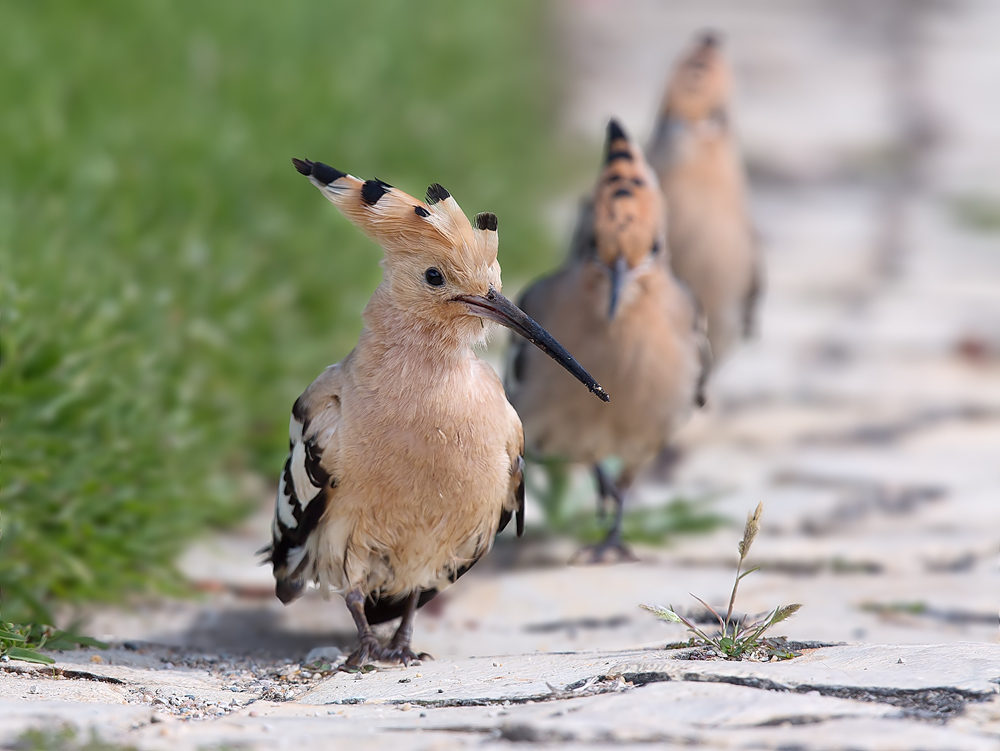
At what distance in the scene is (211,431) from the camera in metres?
4.68

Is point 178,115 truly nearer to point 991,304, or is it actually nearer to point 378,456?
point 378,456

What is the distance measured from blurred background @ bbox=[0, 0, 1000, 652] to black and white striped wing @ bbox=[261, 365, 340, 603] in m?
0.69

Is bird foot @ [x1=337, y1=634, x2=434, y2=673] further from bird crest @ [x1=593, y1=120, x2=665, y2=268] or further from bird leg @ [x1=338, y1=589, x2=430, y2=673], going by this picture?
bird crest @ [x1=593, y1=120, x2=665, y2=268]

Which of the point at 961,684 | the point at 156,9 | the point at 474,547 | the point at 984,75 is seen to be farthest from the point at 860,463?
the point at 984,75

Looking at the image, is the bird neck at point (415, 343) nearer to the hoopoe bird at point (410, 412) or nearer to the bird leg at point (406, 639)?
the hoopoe bird at point (410, 412)

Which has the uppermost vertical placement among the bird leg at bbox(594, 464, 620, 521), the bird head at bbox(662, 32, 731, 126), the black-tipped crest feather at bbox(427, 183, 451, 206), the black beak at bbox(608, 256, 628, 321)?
the bird head at bbox(662, 32, 731, 126)

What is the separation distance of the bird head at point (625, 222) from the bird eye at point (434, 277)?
1.11 meters

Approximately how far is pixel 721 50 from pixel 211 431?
263 centimetres

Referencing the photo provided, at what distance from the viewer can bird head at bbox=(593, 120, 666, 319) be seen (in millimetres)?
4020

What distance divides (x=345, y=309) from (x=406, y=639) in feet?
8.79

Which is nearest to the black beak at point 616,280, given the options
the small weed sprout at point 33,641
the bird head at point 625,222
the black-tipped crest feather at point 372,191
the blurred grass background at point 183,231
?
the bird head at point 625,222

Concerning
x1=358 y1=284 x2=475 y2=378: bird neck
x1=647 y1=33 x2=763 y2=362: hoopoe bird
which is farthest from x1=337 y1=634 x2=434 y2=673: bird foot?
x1=647 y1=33 x2=763 y2=362: hoopoe bird

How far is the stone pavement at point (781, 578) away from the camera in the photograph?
2295mm

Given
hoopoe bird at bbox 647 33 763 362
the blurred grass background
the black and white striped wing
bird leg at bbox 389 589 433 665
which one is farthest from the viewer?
hoopoe bird at bbox 647 33 763 362
